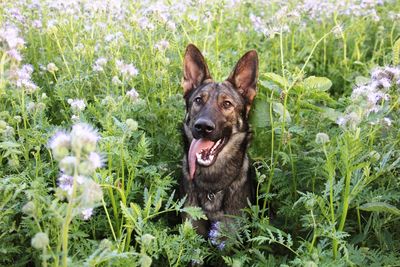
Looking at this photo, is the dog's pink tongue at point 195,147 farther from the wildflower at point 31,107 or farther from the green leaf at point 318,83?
the wildflower at point 31,107

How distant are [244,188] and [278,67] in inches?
85.2

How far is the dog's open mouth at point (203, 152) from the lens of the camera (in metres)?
3.50

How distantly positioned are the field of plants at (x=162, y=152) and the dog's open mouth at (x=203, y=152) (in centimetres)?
26

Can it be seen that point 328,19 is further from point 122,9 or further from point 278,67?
point 122,9

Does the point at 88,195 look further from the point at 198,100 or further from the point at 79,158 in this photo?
the point at 198,100

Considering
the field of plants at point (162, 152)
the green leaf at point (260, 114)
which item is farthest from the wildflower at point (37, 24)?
the green leaf at point (260, 114)

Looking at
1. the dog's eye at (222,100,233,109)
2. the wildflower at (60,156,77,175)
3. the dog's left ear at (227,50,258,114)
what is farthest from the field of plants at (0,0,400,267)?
the dog's eye at (222,100,233,109)

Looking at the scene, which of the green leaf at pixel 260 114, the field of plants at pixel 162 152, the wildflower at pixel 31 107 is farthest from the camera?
the green leaf at pixel 260 114

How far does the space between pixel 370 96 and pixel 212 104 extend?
132cm

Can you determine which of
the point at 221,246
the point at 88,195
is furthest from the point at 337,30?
the point at 88,195

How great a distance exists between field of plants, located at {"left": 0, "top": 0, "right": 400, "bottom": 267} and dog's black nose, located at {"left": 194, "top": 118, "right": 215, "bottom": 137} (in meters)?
0.37

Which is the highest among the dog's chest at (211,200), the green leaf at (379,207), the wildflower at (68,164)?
the wildflower at (68,164)

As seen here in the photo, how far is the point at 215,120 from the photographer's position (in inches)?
135

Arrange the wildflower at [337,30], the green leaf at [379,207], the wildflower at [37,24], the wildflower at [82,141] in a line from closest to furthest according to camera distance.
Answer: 1. the wildflower at [82,141]
2. the green leaf at [379,207]
3. the wildflower at [337,30]
4. the wildflower at [37,24]
